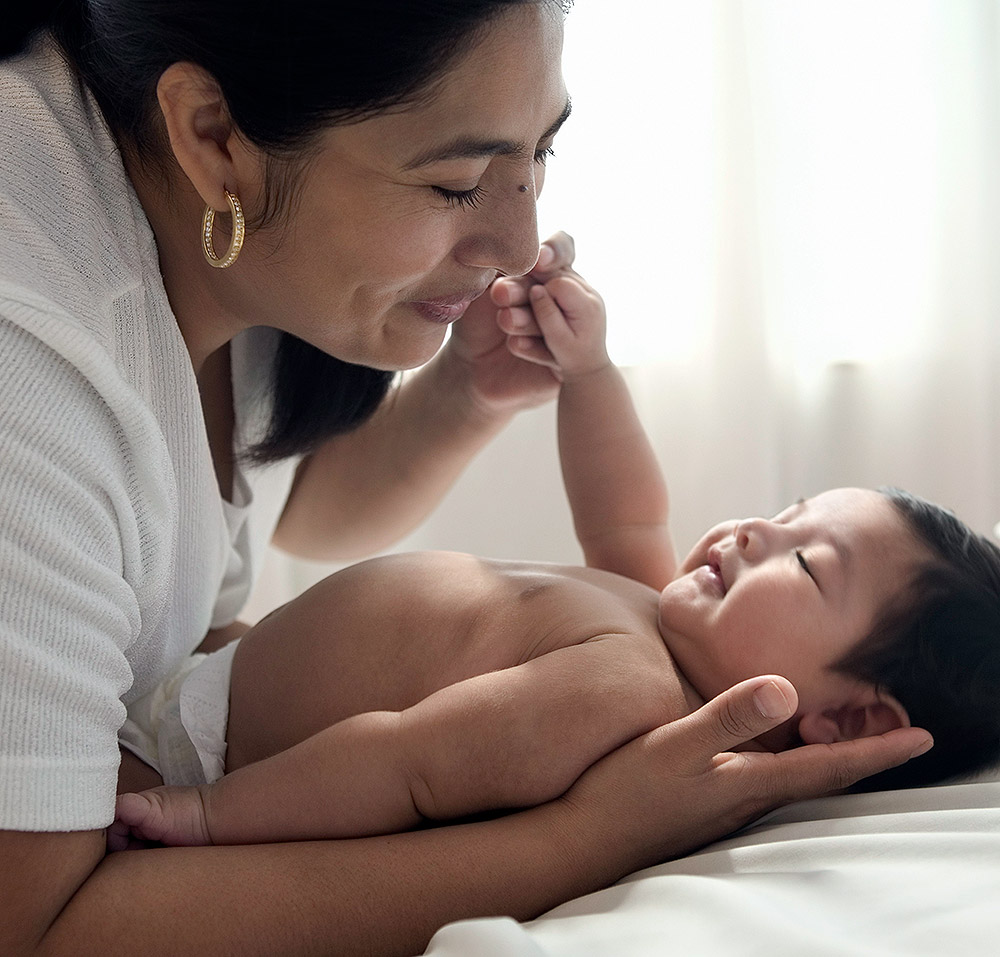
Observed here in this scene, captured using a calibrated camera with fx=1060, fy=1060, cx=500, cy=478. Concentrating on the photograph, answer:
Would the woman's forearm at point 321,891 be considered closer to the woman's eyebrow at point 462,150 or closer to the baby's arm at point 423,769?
the baby's arm at point 423,769

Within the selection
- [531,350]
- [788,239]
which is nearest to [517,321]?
[531,350]

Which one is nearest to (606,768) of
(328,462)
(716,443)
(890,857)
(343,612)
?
(890,857)

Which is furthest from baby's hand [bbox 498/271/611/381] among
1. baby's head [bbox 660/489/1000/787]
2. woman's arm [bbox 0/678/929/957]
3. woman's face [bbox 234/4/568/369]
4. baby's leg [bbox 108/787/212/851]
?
baby's leg [bbox 108/787/212/851]

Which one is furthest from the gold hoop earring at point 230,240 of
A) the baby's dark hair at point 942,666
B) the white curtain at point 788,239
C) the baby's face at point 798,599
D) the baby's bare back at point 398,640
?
the white curtain at point 788,239

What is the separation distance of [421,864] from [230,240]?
1.93 ft

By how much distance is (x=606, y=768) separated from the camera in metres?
0.92

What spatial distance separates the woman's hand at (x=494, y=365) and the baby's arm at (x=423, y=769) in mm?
605

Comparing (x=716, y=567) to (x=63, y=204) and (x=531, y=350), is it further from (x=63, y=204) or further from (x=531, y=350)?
(x=63, y=204)

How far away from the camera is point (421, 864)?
2.77 feet

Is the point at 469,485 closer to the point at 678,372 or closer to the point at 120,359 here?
the point at 678,372

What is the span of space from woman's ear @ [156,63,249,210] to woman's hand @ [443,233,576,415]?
1.76 ft

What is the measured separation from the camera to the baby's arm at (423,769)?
3.02 ft

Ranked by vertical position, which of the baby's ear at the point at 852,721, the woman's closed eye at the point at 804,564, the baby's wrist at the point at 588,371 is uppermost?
the baby's wrist at the point at 588,371

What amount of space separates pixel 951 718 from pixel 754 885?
39 cm
